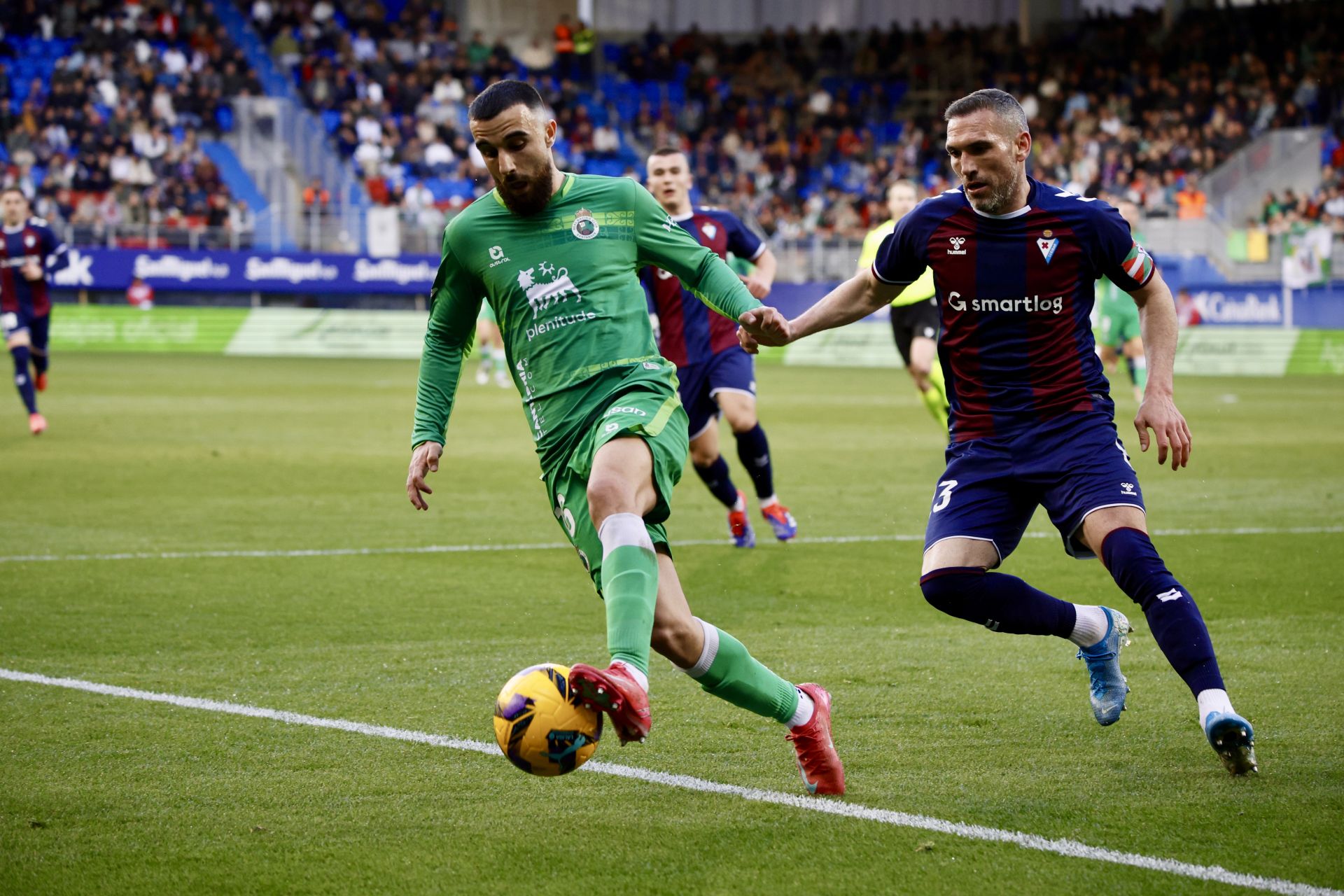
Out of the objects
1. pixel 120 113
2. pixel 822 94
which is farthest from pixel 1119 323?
pixel 120 113

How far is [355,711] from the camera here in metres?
5.45

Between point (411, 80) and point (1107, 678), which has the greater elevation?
point (411, 80)

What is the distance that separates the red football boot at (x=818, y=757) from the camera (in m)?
4.45

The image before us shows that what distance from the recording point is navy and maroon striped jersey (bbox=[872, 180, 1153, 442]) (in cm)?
493

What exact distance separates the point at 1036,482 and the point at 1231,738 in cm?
102

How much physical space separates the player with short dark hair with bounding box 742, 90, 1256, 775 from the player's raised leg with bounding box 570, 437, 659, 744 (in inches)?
27.0

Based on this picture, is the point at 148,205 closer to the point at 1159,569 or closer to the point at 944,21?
the point at 944,21

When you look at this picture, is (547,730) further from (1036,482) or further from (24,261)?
(24,261)

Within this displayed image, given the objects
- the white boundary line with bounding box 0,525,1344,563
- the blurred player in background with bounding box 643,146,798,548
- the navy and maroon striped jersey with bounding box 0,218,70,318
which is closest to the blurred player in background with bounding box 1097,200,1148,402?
the white boundary line with bounding box 0,525,1344,563

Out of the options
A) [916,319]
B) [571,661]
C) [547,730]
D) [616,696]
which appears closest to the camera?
[616,696]

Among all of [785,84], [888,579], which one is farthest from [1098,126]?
[888,579]

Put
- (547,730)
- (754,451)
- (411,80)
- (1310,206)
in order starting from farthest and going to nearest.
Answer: (411,80) → (1310,206) → (754,451) → (547,730)

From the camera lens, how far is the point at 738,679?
4.47m

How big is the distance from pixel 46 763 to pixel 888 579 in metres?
4.76
